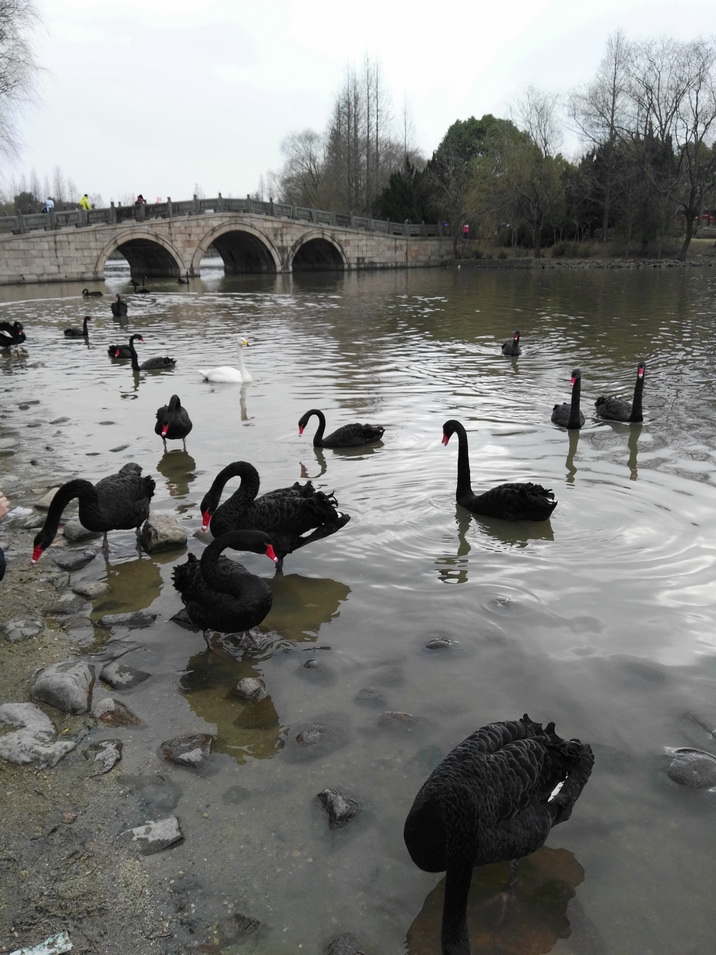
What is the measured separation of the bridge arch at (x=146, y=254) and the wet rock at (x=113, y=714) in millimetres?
35760

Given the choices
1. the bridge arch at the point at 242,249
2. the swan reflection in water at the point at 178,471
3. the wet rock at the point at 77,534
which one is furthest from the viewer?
the bridge arch at the point at 242,249

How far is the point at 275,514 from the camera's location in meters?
4.76

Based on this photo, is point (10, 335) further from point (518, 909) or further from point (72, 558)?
point (518, 909)

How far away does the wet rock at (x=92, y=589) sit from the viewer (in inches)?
176

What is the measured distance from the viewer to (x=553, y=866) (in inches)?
102

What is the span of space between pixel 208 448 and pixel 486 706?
16.6ft

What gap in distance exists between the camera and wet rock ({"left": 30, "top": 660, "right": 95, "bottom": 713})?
3.35 m

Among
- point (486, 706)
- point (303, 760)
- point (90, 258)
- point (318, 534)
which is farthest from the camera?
point (90, 258)

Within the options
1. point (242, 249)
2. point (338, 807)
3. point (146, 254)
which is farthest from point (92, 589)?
point (242, 249)

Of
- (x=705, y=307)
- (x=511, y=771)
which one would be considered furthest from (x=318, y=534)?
(x=705, y=307)

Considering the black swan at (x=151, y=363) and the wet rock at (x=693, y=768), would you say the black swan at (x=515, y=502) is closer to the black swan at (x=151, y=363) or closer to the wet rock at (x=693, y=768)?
the wet rock at (x=693, y=768)

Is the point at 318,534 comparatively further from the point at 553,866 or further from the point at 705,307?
the point at 705,307

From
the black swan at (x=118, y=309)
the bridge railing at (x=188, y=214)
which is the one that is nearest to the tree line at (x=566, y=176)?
the bridge railing at (x=188, y=214)

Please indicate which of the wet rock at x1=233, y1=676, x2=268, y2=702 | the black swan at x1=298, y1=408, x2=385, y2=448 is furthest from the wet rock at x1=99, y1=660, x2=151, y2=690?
the black swan at x1=298, y1=408, x2=385, y2=448
